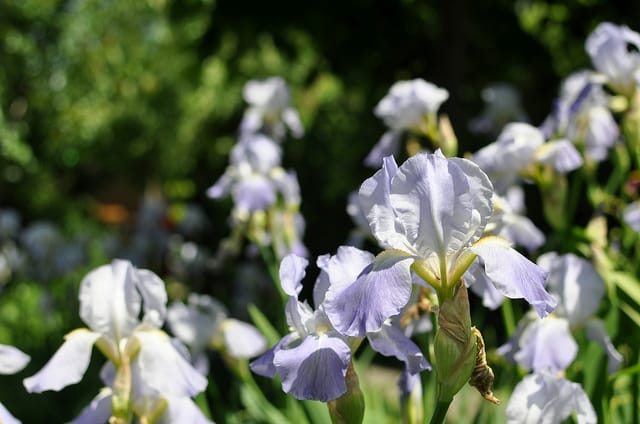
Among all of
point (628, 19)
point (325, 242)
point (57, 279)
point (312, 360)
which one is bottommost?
point (325, 242)

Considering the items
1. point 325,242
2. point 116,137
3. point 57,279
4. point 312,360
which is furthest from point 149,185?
point 312,360

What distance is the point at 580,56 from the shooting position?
15.1ft

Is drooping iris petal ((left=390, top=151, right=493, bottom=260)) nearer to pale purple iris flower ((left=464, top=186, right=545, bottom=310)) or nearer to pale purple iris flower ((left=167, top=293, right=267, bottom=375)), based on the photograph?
pale purple iris flower ((left=464, top=186, right=545, bottom=310))

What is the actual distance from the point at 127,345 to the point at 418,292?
53 centimetres

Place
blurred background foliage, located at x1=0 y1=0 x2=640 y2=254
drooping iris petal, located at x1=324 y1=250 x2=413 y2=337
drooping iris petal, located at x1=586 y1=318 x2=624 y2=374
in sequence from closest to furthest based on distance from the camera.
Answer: drooping iris petal, located at x1=324 y1=250 x2=413 y2=337, drooping iris petal, located at x1=586 y1=318 x2=624 y2=374, blurred background foliage, located at x1=0 y1=0 x2=640 y2=254

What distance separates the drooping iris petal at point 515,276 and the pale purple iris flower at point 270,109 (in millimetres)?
2045

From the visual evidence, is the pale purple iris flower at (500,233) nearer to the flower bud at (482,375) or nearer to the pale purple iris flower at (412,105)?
the flower bud at (482,375)

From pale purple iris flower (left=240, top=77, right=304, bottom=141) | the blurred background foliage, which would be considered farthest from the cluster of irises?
the blurred background foliage

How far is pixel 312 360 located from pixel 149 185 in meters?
9.04

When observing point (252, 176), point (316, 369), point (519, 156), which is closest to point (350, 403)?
point (316, 369)

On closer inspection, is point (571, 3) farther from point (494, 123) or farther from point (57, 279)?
point (57, 279)

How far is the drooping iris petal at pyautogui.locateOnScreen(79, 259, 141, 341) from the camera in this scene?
4.31 feet

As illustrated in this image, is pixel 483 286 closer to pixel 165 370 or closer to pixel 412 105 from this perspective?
pixel 165 370

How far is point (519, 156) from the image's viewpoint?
5.69ft
